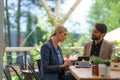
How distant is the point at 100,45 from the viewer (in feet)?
13.3

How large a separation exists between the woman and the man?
48 centimetres

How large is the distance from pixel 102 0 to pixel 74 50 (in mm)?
3179

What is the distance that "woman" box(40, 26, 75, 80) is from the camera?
364 cm

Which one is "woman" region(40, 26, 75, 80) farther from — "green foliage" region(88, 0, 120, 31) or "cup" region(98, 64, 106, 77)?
"green foliage" region(88, 0, 120, 31)

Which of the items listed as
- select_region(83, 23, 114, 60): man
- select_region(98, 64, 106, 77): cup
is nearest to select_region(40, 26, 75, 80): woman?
select_region(83, 23, 114, 60): man

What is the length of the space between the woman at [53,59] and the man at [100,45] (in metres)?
0.48

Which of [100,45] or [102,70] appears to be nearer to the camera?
[102,70]

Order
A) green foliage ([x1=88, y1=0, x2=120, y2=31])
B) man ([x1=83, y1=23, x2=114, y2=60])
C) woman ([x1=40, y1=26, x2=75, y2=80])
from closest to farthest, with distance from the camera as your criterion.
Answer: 1. woman ([x1=40, y1=26, x2=75, y2=80])
2. man ([x1=83, y1=23, x2=114, y2=60])
3. green foliage ([x1=88, y1=0, x2=120, y2=31])

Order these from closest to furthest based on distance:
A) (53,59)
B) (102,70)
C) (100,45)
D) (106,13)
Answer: (102,70) < (53,59) < (100,45) < (106,13)

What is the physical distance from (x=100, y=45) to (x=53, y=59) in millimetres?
677

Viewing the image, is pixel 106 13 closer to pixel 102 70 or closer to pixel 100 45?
pixel 100 45

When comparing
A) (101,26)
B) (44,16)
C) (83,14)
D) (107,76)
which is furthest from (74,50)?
(107,76)

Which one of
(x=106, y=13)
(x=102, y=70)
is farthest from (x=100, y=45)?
(x=106, y=13)

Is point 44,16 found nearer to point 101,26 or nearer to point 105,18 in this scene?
point 105,18
